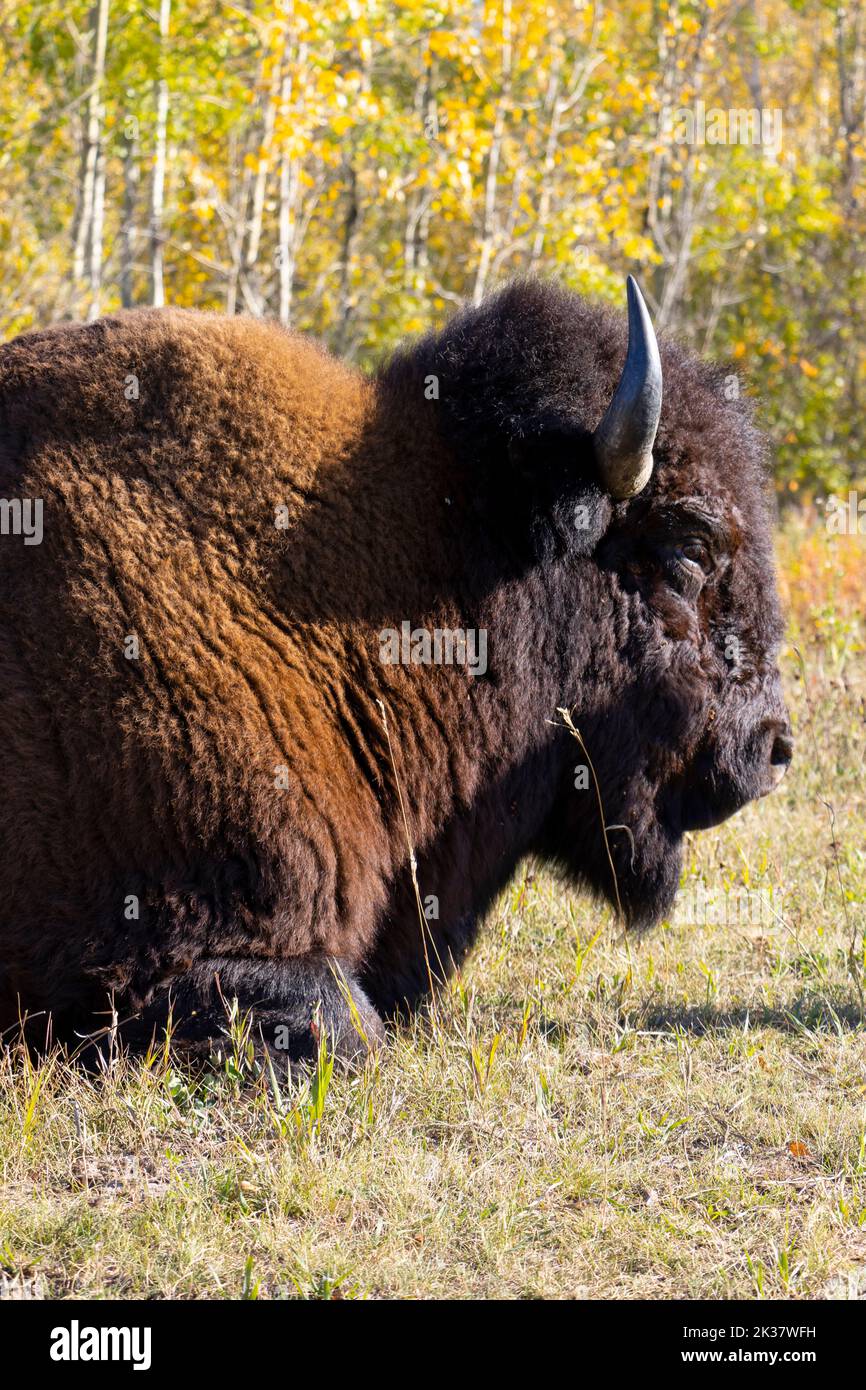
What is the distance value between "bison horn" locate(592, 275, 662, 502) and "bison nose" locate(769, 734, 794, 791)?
42.1 inches

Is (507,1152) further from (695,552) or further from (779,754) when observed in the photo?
(695,552)

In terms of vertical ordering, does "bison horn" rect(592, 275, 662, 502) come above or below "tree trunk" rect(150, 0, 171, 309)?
below

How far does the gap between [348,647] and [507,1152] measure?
4.79 ft

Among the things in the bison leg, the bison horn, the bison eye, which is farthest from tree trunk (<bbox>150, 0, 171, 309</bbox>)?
the bison leg

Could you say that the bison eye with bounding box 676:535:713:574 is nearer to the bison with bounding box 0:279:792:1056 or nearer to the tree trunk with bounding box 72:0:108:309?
the bison with bounding box 0:279:792:1056

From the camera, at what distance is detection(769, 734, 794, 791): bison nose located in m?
4.66

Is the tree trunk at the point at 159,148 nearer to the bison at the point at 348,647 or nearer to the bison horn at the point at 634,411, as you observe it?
the bison at the point at 348,647

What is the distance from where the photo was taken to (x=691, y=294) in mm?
18375

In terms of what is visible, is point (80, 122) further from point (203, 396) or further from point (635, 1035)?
point (635, 1035)

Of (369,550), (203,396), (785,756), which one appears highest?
(203,396)

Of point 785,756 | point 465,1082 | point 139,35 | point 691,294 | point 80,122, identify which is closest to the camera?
point 465,1082

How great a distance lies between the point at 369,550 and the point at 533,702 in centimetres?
69

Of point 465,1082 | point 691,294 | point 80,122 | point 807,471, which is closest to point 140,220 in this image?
point 80,122

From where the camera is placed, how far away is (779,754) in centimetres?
469
